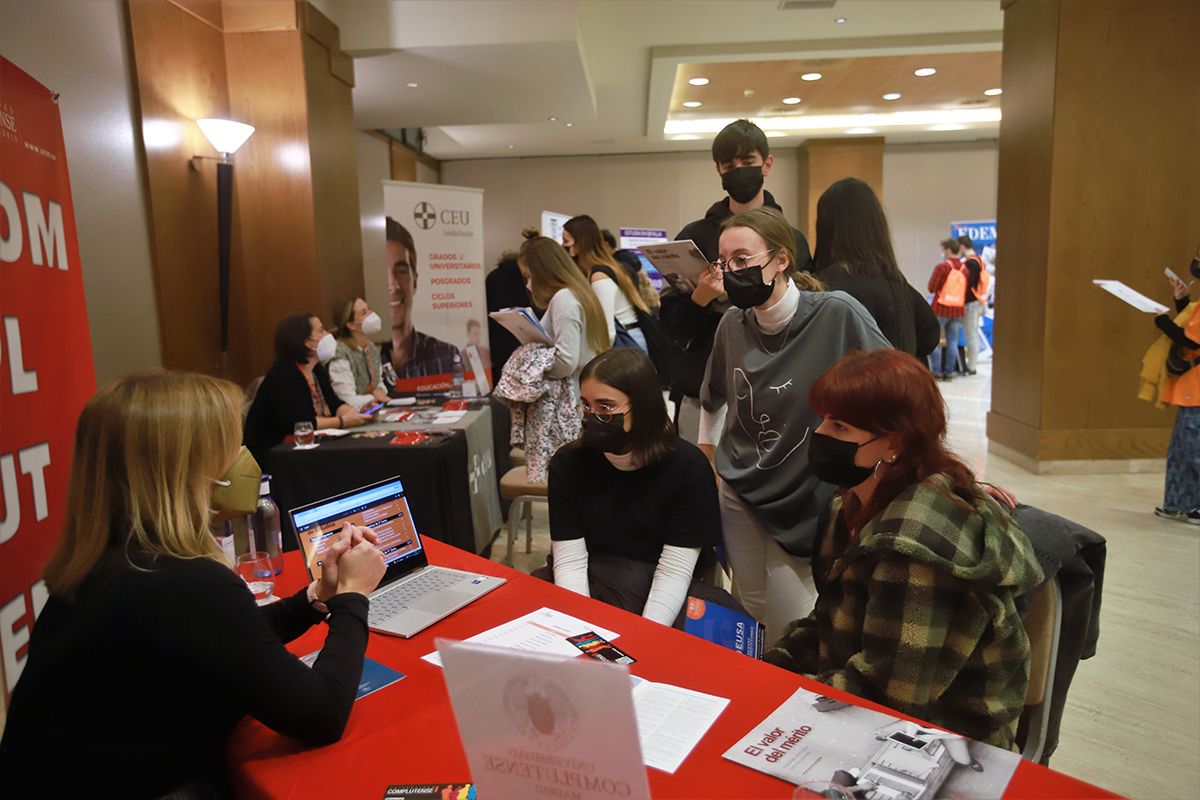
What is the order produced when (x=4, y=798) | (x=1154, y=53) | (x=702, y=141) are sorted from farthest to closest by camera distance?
(x=702, y=141) → (x=1154, y=53) → (x=4, y=798)

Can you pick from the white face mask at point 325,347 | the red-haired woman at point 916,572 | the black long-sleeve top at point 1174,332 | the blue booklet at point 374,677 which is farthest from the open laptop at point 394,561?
the black long-sleeve top at point 1174,332

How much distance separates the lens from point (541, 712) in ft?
2.59

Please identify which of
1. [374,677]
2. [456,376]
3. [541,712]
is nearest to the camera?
[541,712]

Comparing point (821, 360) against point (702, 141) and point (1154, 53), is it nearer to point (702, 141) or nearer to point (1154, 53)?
point (1154, 53)

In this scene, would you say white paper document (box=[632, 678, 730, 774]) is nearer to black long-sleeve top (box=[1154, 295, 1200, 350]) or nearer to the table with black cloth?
the table with black cloth

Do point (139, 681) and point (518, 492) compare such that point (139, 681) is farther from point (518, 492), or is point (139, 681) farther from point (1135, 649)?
point (1135, 649)

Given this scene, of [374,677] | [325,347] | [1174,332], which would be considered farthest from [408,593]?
[1174,332]

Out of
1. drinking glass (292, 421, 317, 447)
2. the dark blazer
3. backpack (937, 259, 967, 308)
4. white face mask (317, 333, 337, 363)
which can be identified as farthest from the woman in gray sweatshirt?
backpack (937, 259, 967, 308)

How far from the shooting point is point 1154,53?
4840 millimetres

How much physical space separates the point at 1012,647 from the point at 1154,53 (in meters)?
5.17

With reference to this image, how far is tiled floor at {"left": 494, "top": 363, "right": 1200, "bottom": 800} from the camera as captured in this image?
7.20ft

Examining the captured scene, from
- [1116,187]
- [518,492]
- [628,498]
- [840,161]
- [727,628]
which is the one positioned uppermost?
[840,161]

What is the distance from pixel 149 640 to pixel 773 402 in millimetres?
1427

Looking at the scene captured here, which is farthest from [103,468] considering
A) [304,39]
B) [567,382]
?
[304,39]
